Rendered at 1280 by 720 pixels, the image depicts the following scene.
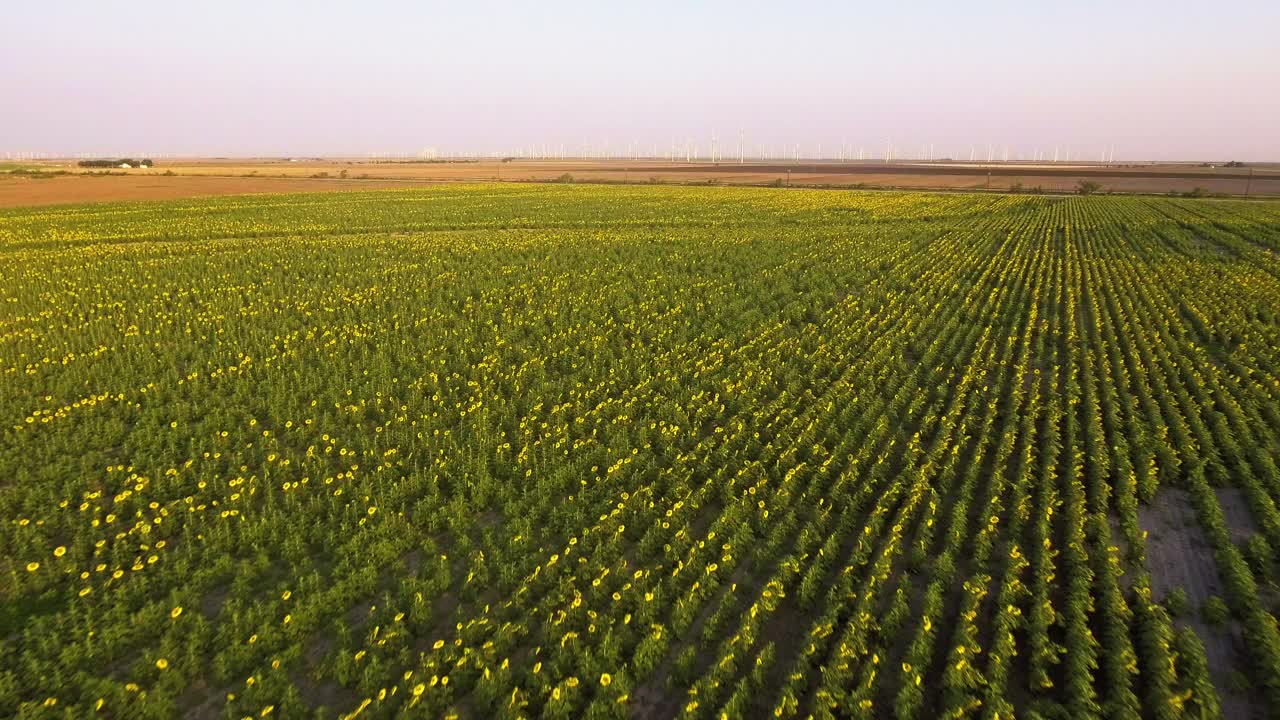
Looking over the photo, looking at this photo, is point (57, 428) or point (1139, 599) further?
point (57, 428)

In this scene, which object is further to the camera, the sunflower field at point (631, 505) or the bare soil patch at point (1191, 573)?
the bare soil patch at point (1191, 573)

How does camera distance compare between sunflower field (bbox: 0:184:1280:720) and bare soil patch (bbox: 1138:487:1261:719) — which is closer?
sunflower field (bbox: 0:184:1280:720)

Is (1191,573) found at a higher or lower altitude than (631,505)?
lower

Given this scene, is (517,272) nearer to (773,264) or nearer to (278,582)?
(773,264)

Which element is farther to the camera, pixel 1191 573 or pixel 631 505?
pixel 631 505

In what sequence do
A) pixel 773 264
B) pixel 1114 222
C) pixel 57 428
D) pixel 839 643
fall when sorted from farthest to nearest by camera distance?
1. pixel 1114 222
2. pixel 773 264
3. pixel 57 428
4. pixel 839 643

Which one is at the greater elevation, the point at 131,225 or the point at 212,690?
the point at 131,225

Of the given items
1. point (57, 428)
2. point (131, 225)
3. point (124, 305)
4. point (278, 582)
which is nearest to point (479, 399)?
point (278, 582)

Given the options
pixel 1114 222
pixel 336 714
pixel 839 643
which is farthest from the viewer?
pixel 1114 222
